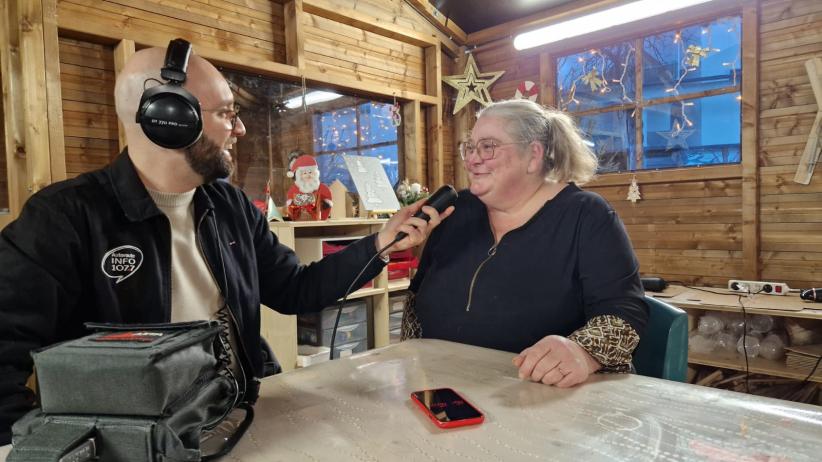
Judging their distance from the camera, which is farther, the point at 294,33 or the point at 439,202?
the point at 294,33

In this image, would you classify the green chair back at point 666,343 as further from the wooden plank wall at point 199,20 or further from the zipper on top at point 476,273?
the wooden plank wall at point 199,20

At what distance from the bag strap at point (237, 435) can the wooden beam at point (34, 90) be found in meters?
2.07

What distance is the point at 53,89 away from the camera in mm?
2344

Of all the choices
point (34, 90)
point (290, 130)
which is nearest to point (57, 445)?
point (34, 90)

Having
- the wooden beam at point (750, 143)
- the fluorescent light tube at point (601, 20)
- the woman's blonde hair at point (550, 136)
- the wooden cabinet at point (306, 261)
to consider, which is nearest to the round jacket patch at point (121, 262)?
the woman's blonde hair at point (550, 136)

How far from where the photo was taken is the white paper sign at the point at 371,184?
337 centimetres

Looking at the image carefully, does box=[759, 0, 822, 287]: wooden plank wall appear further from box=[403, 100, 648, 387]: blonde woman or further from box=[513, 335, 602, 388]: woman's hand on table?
box=[513, 335, 602, 388]: woman's hand on table

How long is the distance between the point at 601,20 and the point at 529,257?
7.09ft

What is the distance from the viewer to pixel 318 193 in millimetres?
3125

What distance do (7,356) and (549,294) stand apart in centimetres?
126

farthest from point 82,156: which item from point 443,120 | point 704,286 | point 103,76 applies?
point 704,286

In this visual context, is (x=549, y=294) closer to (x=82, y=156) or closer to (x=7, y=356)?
(x=7, y=356)

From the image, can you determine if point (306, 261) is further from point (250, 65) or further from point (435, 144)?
point (435, 144)

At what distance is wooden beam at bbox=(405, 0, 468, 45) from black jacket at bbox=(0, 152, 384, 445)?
3.18 m
